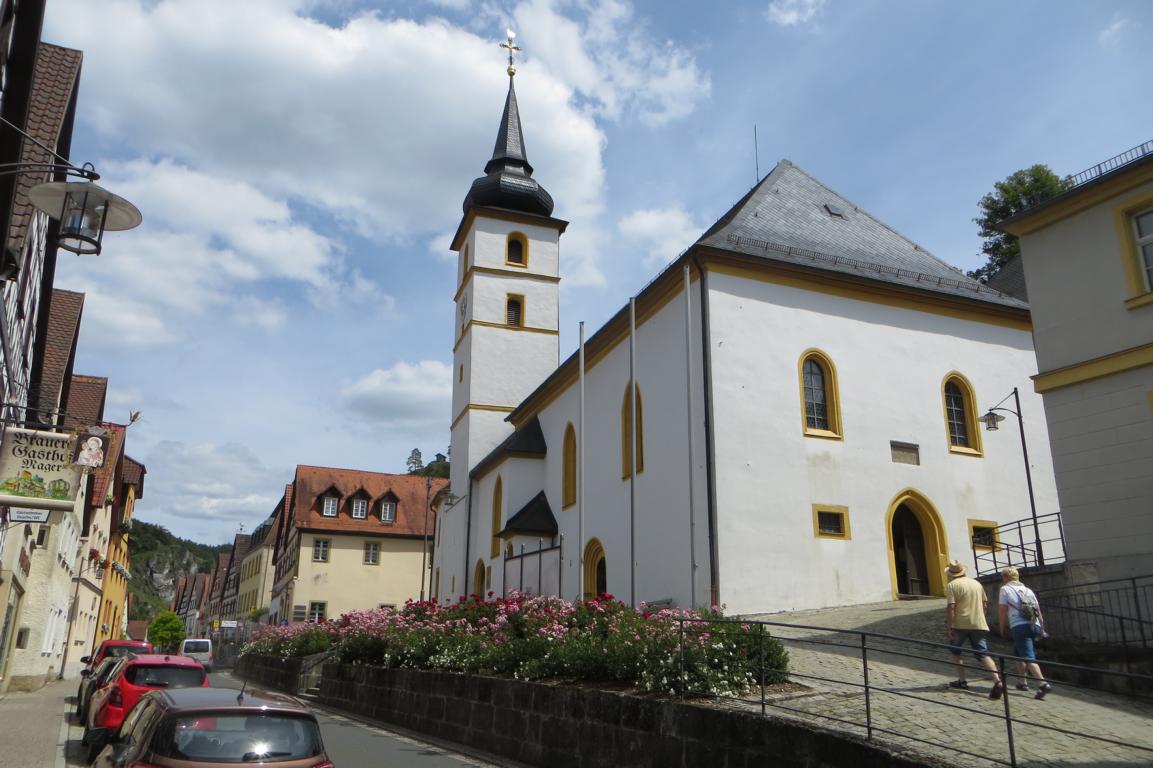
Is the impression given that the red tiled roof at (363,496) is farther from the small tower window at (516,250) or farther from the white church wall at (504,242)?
the white church wall at (504,242)

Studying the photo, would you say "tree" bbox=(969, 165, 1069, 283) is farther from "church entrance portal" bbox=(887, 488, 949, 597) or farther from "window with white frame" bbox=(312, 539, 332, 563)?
"window with white frame" bbox=(312, 539, 332, 563)

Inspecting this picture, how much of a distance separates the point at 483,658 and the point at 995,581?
26.7 feet

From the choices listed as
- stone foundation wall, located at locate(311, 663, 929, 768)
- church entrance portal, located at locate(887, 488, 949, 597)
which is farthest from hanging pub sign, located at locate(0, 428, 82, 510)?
church entrance portal, located at locate(887, 488, 949, 597)

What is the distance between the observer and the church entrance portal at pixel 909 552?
65.3 ft

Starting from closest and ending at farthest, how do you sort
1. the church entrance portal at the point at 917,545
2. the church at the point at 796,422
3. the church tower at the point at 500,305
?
the church at the point at 796,422 → the church entrance portal at the point at 917,545 → the church tower at the point at 500,305

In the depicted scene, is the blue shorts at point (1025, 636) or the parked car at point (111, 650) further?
the parked car at point (111, 650)

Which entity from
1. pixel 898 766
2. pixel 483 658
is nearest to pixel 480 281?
pixel 483 658

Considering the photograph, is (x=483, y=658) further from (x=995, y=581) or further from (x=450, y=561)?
(x=450, y=561)

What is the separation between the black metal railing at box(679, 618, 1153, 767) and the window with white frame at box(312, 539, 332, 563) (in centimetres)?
4413

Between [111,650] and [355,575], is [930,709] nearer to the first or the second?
[111,650]

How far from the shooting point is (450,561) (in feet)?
120

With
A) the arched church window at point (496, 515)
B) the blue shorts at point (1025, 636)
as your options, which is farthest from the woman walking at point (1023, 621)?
the arched church window at point (496, 515)

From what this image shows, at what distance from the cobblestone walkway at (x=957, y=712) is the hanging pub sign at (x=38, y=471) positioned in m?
8.01

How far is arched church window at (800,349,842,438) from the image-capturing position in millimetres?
19922
